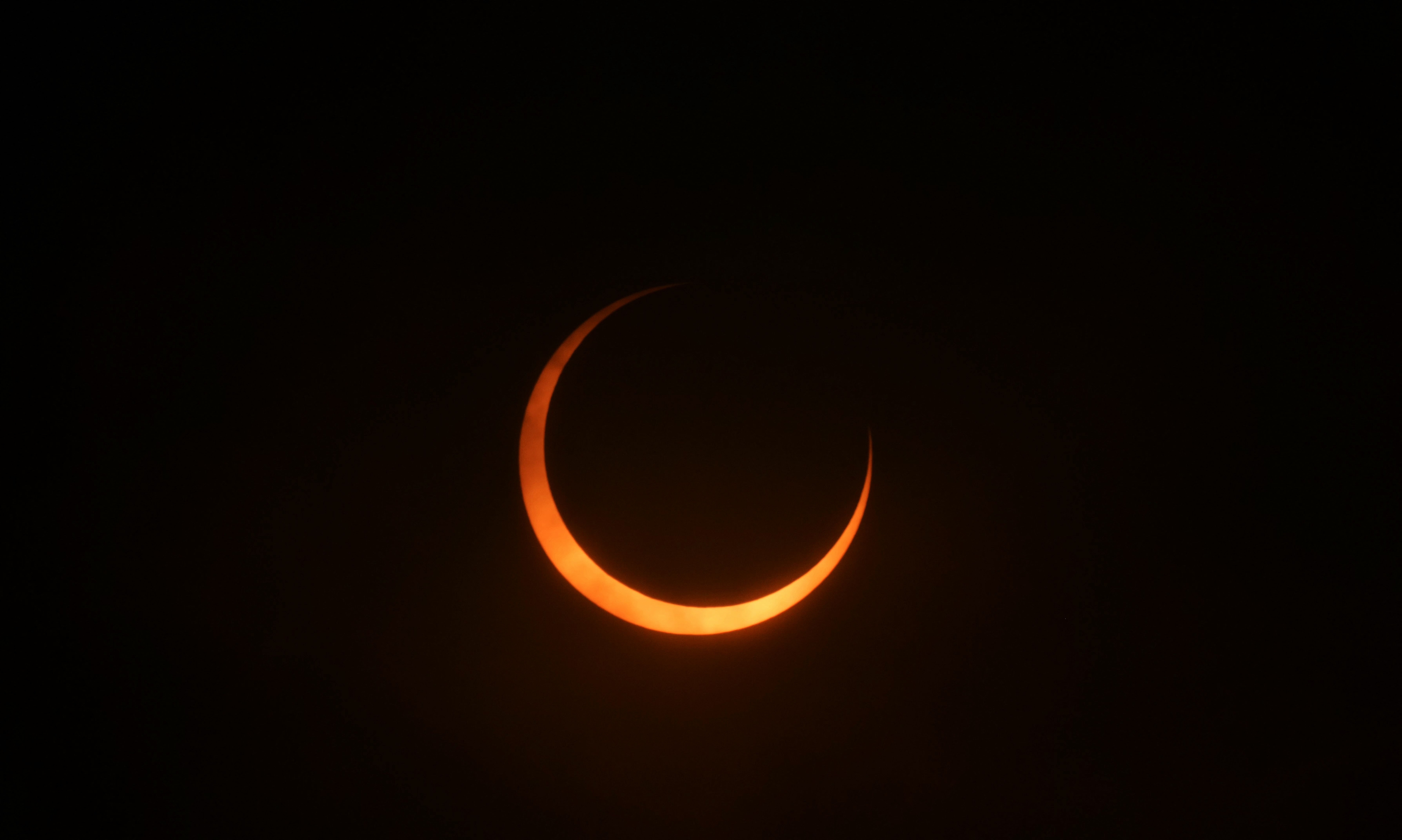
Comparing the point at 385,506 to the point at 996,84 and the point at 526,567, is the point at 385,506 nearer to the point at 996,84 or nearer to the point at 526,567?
the point at 526,567

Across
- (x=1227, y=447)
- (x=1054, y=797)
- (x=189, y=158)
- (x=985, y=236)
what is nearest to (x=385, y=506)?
(x=189, y=158)

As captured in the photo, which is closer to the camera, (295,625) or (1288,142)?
(1288,142)

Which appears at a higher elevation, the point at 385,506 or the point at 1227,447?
the point at 1227,447

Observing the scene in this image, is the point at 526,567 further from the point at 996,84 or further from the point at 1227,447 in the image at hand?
the point at 1227,447

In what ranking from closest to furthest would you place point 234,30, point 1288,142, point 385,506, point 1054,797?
point 234,30, point 1288,142, point 385,506, point 1054,797

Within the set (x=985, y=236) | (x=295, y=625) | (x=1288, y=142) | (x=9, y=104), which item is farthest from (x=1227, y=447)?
(x=9, y=104)

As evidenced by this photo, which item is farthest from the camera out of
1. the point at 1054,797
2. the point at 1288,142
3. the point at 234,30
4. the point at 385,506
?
the point at 1054,797

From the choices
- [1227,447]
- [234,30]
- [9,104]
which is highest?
[234,30]
